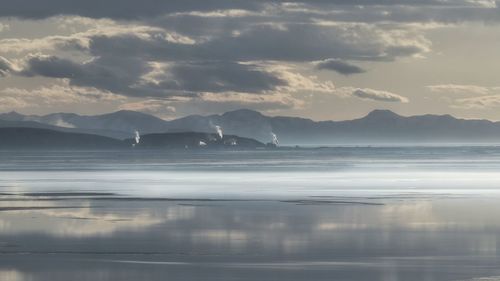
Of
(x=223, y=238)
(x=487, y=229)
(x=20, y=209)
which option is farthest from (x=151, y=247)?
(x=20, y=209)

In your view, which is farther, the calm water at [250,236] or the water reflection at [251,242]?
the calm water at [250,236]

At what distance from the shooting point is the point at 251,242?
2909 cm

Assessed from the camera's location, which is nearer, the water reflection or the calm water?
the water reflection

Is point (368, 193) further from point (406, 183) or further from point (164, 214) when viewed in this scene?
point (164, 214)

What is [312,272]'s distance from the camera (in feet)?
75.6

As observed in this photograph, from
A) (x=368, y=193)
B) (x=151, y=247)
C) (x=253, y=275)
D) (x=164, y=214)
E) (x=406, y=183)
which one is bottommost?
(x=253, y=275)

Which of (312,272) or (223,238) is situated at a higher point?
(223,238)

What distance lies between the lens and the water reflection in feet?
75.8

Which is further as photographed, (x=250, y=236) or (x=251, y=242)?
(x=250, y=236)

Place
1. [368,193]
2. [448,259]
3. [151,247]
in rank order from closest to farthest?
[448,259] → [151,247] → [368,193]

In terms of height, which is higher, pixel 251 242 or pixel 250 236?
pixel 250 236

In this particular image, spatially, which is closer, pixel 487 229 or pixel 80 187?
pixel 487 229

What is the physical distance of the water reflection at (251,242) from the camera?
23.1 m

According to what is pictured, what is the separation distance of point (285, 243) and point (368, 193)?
1069 inches
